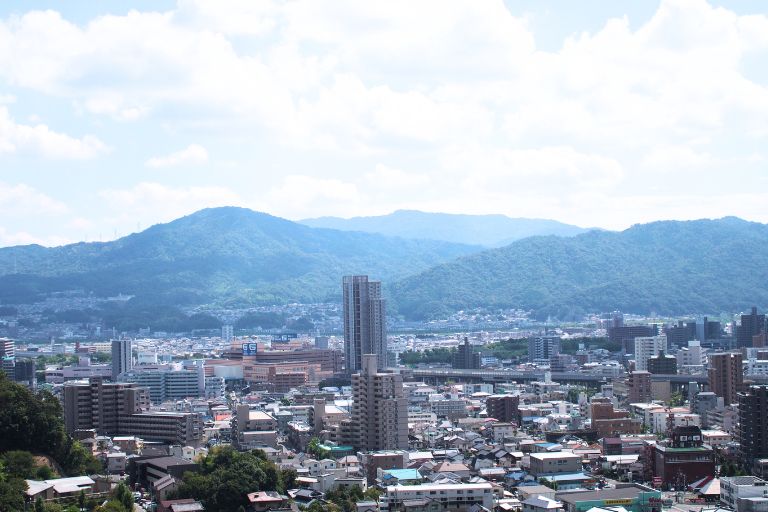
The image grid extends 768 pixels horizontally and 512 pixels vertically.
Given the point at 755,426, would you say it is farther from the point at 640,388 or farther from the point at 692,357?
the point at 692,357

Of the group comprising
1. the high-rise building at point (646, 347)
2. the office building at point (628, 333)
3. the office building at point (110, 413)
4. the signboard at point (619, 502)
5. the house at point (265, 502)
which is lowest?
the signboard at point (619, 502)

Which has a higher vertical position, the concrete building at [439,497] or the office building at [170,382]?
the office building at [170,382]

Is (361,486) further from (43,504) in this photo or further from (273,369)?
(273,369)

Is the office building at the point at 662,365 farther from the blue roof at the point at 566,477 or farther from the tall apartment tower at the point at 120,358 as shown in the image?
the tall apartment tower at the point at 120,358

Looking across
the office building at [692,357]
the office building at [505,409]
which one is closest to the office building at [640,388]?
the office building at [505,409]

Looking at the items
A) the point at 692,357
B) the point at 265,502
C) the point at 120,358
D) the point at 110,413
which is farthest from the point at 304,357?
the point at 265,502

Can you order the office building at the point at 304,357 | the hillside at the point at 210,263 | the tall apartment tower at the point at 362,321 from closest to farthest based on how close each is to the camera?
the tall apartment tower at the point at 362,321 < the office building at the point at 304,357 < the hillside at the point at 210,263
